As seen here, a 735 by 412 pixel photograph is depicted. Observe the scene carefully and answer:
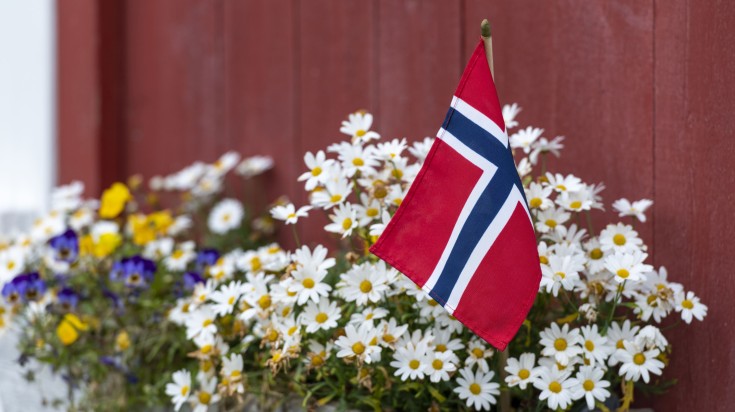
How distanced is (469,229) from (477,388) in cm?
29

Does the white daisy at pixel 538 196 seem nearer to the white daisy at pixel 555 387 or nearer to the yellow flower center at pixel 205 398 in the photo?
the white daisy at pixel 555 387

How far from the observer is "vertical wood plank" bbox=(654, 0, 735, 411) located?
4.98ft

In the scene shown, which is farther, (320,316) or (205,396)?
(205,396)

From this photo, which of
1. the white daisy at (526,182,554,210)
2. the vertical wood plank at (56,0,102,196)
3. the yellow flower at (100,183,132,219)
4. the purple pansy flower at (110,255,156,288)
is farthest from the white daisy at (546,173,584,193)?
the vertical wood plank at (56,0,102,196)

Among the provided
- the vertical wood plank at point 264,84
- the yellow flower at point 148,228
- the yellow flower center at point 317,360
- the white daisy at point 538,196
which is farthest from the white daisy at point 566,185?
the yellow flower at point 148,228

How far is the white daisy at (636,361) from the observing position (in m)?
1.43

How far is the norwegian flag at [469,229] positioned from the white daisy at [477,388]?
0.19 meters

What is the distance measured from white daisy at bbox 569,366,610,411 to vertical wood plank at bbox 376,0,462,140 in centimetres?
78

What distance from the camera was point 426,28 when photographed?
6.86ft

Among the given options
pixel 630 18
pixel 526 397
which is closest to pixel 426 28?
pixel 630 18

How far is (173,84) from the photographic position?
2.92 m

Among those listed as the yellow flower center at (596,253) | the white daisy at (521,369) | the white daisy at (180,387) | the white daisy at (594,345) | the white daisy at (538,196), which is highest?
the white daisy at (538,196)

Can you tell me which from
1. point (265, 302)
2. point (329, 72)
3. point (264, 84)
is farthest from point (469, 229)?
point (264, 84)

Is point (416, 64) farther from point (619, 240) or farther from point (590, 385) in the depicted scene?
point (590, 385)
